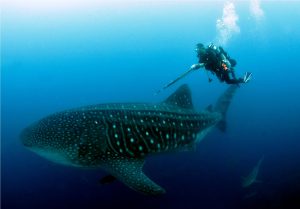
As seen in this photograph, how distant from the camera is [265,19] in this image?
167875 millimetres

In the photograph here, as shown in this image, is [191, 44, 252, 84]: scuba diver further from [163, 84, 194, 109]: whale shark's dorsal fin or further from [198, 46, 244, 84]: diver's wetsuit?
[163, 84, 194, 109]: whale shark's dorsal fin

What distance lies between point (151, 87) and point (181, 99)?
6191cm

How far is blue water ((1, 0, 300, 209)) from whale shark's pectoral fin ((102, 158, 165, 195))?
8.89m

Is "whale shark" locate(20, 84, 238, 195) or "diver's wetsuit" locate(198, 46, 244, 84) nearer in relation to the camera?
"whale shark" locate(20, 84, 238, 195)

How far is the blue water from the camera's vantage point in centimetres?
1684

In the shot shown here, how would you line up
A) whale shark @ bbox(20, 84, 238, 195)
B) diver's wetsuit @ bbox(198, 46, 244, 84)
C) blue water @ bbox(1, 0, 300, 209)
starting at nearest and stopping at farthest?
whale shark @ bbox(20, 84, 238, 195) → diver's wetsuit @ bbox(198, 46, 244, 84) → blue water @ bbox(1, 0, 300, 209)

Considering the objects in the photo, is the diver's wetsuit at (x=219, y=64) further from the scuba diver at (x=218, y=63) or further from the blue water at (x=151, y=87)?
the blue water at (x=151, y=87)

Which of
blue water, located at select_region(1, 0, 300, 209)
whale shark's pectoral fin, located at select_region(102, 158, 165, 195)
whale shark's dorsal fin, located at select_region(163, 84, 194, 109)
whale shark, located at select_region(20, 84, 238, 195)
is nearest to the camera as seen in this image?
whale shark's pectoral fin, located at select_region(102, 158, 165, 195)

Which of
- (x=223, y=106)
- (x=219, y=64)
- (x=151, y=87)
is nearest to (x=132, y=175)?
(x=223, y=106)

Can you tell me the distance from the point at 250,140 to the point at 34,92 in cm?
6301

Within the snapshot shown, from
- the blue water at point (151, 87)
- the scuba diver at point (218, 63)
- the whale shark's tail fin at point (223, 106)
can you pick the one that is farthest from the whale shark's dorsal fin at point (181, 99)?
the blue water at point (151, 87)

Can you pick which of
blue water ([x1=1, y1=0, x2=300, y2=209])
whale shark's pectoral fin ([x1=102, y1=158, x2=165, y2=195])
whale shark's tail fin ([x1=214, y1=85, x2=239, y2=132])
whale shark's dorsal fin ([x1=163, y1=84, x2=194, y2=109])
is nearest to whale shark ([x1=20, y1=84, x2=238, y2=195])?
whale shark's pectoral fin ([x1=102, y1=158, x2=165, y2=195])

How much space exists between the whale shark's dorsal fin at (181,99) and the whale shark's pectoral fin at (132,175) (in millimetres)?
1908

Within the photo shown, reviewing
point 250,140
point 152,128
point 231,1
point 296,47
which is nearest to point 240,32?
point 231,1
